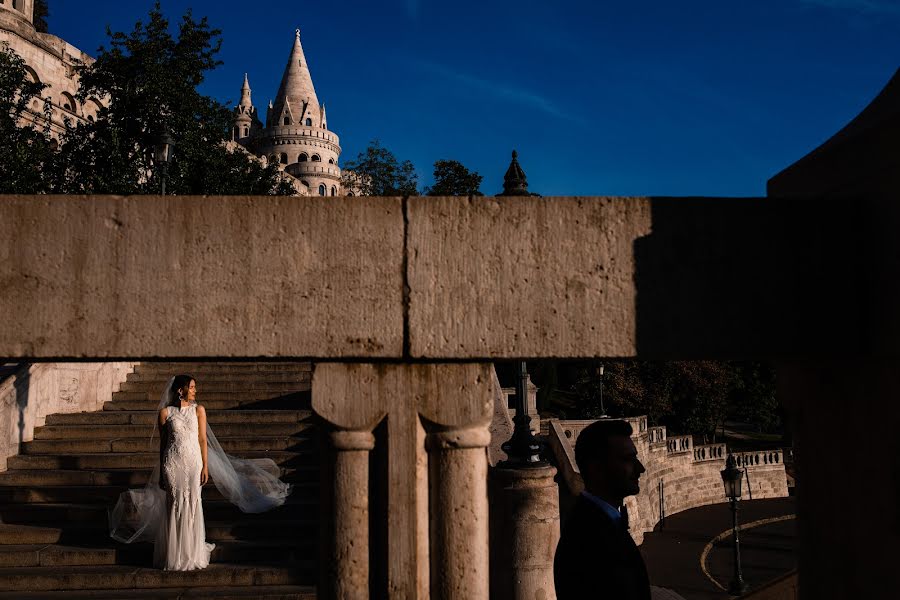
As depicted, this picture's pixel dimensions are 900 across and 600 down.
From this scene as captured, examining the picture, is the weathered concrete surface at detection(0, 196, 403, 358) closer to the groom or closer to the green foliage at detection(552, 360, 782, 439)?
the groom

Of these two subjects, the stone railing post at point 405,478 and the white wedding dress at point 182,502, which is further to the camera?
the white wedding dress at point 182,502

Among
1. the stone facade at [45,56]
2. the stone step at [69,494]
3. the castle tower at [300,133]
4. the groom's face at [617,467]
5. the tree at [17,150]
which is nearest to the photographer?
the groom's face at [617,467]

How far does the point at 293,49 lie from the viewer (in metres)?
87.1

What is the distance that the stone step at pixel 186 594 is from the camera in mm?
5391

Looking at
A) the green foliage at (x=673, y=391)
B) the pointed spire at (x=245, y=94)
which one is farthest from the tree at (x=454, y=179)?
the pointed spire at (x=245, y=94)

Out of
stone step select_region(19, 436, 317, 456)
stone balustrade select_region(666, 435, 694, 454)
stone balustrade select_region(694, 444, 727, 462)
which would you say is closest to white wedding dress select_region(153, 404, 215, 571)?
stone step select_region(19, 436, 317, 456)

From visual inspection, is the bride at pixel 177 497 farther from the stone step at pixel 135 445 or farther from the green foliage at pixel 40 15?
the green foliage at pixel 40 15

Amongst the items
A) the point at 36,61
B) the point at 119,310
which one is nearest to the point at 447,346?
the point at 119,310

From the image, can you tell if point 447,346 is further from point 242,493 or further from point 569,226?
point 242,493

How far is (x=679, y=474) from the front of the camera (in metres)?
31.6

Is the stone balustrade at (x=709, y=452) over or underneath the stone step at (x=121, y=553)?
underneath

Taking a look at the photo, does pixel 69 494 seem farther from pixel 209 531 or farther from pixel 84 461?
pixel 209 531

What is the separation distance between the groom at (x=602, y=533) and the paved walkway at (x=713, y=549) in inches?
813

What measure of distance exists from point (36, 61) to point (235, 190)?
2115cm
